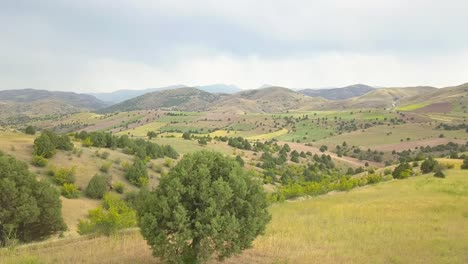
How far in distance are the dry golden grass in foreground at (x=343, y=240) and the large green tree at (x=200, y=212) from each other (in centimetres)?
245

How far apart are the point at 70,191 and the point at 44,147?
9.91 meters

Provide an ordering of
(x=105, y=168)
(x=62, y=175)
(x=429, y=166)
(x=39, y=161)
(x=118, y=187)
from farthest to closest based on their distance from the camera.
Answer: (x=105, y=168)
(x=118, y=187)
(x=39, y=161)
(x=429, y=166)
(x=62, y=175)

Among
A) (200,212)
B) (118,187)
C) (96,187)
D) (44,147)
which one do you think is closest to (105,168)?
(118,187)

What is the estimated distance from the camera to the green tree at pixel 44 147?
50094 mm

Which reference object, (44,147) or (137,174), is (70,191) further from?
(137,174)

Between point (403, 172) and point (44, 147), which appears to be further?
point (44, 147)

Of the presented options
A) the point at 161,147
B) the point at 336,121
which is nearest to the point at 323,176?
the point at 161,147

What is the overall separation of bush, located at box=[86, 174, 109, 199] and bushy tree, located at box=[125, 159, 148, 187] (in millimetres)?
5975

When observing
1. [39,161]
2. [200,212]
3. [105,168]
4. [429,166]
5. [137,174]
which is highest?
[200,212]

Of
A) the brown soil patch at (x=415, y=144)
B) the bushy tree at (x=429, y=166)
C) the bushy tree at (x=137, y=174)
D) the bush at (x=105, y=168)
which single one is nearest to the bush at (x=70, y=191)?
the bush at (x=105, y=168)

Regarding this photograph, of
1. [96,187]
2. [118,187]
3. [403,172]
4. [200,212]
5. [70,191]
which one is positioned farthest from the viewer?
[118,187]

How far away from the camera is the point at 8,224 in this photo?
23.6 metres

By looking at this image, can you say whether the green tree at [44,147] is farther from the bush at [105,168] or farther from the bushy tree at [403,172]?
the bushy tree at [403,172]

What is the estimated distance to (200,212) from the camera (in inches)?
420
